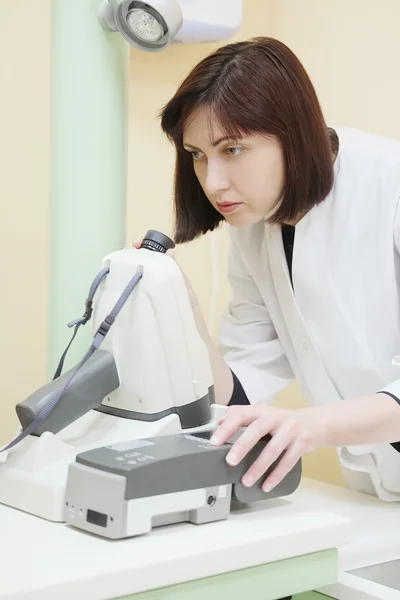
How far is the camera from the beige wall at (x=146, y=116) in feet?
5.89

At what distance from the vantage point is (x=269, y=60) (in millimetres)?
1349

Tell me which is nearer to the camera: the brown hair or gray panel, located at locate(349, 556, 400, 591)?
gray panel, located at locate(349, 556, 400, 591)

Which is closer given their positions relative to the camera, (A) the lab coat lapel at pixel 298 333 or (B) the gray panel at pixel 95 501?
(B) the gray panel at pixel 95 501

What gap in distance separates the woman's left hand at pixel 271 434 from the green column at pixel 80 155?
16.6 inches

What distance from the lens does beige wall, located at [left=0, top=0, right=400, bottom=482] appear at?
1.80 m

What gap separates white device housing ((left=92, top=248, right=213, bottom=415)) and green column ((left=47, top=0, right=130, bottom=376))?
9.6 inches

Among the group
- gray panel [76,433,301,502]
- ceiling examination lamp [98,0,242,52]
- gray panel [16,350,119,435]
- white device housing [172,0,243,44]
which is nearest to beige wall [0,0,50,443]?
white device housing [172,0,243,44]

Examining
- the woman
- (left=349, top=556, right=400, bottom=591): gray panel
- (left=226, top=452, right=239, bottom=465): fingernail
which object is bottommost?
(left=349, top=556, right=400, bottom=591): gray panel

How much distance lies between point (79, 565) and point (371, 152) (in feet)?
3.17

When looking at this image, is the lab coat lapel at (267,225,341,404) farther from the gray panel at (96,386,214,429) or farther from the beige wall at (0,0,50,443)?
the beige wall at (0,0,50,443)

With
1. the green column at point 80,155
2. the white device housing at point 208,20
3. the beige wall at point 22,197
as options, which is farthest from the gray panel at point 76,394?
the white device housing at point 208,20

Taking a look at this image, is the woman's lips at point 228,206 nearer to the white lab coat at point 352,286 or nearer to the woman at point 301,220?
the woman at point 301,220

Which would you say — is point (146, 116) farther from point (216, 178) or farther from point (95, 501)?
point (95, 501)

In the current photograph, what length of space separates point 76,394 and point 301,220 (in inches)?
23.6
